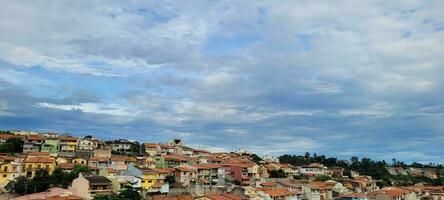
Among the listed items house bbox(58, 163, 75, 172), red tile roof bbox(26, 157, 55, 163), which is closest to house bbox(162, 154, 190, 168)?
house bbox(58, 163, 75, 172)

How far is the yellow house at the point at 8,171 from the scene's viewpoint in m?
45.3

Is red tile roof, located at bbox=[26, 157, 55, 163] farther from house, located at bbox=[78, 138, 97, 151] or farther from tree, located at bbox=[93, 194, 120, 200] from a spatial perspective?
house, located at bbox=[78, 138, 97, 151]

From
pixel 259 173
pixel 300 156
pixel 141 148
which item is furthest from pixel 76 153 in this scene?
pixel 300 156

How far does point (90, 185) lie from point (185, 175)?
48.5ft

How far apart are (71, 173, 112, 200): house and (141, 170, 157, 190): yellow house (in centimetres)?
517

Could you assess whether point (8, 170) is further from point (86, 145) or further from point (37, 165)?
point (86, 145)

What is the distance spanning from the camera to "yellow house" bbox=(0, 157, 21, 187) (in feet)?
149

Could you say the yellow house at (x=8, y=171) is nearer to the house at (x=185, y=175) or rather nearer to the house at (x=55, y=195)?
the house at (x=55, y=195)

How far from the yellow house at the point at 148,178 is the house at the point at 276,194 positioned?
12.3 metres

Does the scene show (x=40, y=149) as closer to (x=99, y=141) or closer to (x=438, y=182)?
(x=99, y=141)

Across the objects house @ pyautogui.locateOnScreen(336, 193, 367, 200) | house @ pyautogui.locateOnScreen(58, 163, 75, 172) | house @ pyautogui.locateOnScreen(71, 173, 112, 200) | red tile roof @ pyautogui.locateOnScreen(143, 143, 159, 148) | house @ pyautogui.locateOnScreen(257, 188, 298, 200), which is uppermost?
red tile roof @ pyautogui.locateOnScreen(143, 143, 159, 148)

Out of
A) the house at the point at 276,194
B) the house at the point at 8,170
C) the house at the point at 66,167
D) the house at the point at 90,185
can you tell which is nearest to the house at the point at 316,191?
the house at the point at 276,194

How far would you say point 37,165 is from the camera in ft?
155

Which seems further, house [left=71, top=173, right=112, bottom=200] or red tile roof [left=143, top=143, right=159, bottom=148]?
red tile roof [left=143, top=143, right=159, bottom=148]
